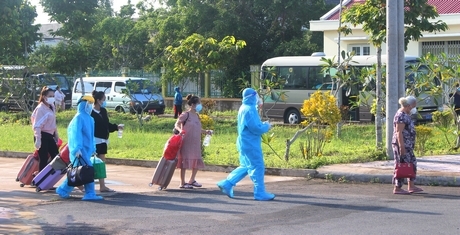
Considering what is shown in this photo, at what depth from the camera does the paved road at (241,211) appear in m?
8.80

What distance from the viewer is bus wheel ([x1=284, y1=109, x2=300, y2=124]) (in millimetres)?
27042

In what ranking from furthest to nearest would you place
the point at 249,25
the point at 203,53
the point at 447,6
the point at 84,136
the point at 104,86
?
1. the point at 249,25
2. the point at 104,86
3. the point at 447,6
4. the point at 203,53
5. the point at 84,136

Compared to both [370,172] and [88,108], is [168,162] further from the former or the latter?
[370,172]

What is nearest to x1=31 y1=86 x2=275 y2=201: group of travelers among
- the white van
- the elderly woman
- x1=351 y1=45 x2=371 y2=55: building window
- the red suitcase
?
the red suitcase

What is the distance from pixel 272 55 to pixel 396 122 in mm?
26403

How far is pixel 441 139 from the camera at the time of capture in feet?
58.4

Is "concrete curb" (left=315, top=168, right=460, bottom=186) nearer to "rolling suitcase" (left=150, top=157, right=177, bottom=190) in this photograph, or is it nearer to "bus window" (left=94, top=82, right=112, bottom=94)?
"rolling suitcase" (left=150, top=157, right=177, bottom=190)

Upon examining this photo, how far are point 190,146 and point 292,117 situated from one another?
1520cm

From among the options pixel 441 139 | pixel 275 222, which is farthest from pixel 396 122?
pixel 441 139

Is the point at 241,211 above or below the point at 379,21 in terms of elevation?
below

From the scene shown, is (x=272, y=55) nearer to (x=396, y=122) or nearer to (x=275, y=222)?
(x=396, y=122)

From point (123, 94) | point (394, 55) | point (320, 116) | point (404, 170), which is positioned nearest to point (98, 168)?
point (404, 170)

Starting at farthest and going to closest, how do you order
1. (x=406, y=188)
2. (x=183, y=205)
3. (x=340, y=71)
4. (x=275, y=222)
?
(x=340, y=71) < (x=406, y=188) < (x=183, y=205) < (x=275, y=222)

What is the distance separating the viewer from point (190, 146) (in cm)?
1231
